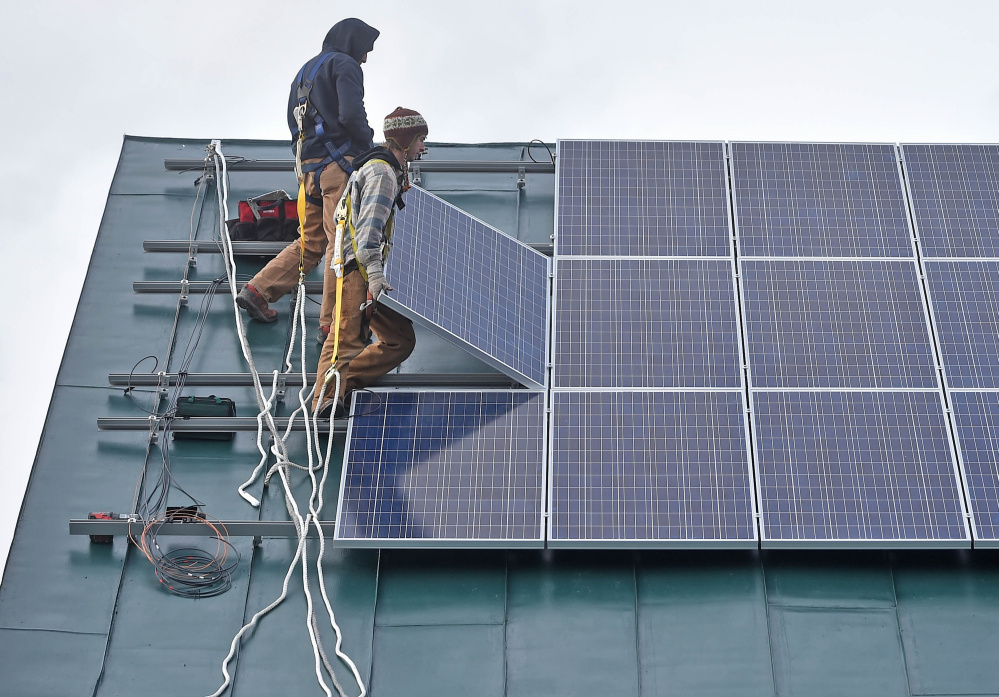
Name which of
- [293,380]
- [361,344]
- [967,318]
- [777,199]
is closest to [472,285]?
[361,344]

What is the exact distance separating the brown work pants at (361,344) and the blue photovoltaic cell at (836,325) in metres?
3.11

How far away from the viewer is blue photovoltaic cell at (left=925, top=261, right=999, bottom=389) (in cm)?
1212

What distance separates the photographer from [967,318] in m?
12.5

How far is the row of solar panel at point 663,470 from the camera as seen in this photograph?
36.1 ft

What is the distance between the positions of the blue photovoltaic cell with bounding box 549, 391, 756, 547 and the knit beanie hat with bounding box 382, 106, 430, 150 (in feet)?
8.65

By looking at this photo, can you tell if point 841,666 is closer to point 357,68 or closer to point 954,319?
point 954,319

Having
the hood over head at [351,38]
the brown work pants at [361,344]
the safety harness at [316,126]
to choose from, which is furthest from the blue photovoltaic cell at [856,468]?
the hood over head at [351,38]

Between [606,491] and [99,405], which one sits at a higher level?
[99,405]

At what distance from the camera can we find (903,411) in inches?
464

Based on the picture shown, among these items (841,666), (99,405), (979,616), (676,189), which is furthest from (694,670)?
(99,405)

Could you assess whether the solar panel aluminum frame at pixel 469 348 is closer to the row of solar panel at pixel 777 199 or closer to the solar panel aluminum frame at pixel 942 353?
the row of solar panel at pixel 777 199

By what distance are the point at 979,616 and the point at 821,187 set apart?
4.68 meters

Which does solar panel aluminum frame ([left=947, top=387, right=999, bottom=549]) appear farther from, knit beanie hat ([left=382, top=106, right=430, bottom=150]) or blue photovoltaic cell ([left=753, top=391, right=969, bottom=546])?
knit beanie hat ([left=382, top=106, right=430, bottom=150])

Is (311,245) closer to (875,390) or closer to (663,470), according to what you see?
(663,470)
